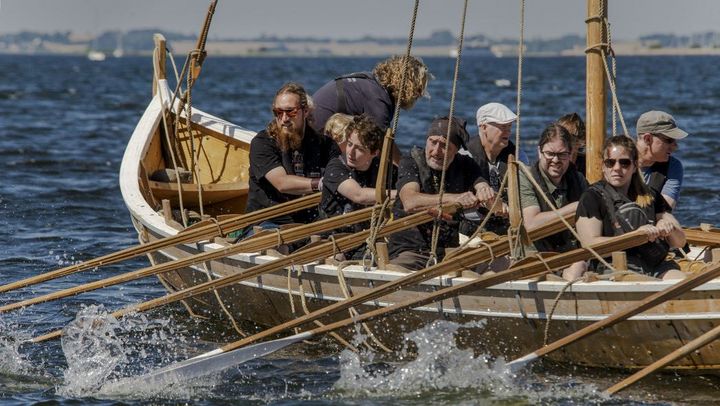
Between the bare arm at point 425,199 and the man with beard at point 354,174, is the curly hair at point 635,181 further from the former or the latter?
the man with beard at point 354,174

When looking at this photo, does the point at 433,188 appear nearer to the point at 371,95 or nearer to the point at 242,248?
the point at 242,248

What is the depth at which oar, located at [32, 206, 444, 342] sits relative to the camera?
7750 mm

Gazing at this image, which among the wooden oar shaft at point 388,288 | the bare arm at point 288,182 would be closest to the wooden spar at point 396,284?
the wooden oar shaft at point 388,288

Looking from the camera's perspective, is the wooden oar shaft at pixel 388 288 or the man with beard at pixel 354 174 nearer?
the wooden oar shaft at pixel 388 288

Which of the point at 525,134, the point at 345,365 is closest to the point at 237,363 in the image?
the point at 345,365

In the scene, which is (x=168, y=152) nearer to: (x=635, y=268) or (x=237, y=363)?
(x=237, y=363)

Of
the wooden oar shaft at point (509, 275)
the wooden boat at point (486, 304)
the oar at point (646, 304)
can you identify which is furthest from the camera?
the wooden oar shaft at point (509, 275)

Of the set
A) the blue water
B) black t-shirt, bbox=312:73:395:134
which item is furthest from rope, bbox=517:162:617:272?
black t-shirt, bbox=312:73:395:134

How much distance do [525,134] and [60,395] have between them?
2041 centimetres

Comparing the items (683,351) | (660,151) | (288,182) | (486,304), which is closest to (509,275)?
(486,304)

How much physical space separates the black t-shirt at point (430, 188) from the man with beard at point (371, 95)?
1047mm

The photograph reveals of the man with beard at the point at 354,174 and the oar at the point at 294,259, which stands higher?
the man with beard at the point at 354,174

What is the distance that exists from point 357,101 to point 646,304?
Answer: 142 inches

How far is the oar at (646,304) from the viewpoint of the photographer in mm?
6402
